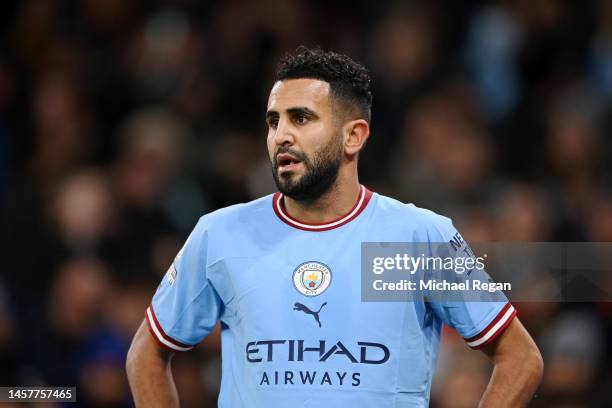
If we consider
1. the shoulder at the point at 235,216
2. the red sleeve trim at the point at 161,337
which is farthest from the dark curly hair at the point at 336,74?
the red sleeve trim at the point at 161,337

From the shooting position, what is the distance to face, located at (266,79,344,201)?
390 centimetres

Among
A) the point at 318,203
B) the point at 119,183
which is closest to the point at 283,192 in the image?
the point at 318,203

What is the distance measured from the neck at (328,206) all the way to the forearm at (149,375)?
2.31ft

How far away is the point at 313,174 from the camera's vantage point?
3.92 metres

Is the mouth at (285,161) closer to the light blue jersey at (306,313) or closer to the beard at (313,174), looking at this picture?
the beard at (313,174)

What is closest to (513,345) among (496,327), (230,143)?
(496,327)

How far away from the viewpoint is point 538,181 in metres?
6.75

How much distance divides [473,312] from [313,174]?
73 centimetres

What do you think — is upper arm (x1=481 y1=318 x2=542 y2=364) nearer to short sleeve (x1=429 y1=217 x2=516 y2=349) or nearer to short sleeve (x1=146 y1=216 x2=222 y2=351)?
short sleeve (x1=429 y1=217 x2=516 y2=349)

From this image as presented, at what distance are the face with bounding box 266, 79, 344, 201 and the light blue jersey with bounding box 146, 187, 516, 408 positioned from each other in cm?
16

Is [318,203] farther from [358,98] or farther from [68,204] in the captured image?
[68,204]

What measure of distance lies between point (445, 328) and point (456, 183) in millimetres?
1229

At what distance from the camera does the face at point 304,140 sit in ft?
12.8

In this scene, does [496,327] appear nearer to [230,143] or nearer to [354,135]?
[354,135]
